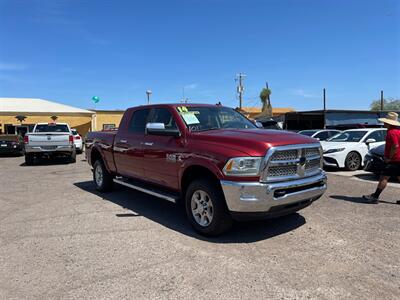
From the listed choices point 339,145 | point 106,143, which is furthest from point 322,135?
point 106,143

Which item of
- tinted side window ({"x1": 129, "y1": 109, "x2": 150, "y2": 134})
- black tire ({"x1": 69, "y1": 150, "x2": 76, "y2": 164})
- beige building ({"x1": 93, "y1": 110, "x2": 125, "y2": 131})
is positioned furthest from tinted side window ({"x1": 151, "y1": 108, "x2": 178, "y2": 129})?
beige building ({"x1": 93, "y1": 110, "x2": 125, "y2": 131})

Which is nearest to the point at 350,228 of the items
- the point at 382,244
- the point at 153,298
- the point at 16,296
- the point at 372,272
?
the point at 382,244

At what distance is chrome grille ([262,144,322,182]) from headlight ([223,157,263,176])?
105mm

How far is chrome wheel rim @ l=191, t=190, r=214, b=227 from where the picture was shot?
197 inches

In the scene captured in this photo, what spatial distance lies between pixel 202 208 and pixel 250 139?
1.21 meters

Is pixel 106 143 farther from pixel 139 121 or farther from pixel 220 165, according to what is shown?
pixel 220 165

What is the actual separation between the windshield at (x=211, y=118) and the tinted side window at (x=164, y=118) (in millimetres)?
215

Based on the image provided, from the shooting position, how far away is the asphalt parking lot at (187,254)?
11.7 feet

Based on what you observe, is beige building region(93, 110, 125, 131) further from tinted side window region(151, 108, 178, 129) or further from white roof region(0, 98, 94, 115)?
tinted side window region(151, 108, 178, 129)

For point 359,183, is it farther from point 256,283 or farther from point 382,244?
point 256,283

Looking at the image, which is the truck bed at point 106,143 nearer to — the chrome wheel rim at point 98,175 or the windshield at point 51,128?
the chrome wheel rim at point 98,175

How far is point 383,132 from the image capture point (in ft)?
42.3

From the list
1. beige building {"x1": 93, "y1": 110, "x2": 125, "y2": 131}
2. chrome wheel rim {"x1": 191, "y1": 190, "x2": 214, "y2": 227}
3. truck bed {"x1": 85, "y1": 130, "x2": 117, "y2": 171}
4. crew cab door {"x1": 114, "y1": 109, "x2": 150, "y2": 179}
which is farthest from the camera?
beige building {"x1": 93, "y1": 110, "x2": 125, "y2": 131}

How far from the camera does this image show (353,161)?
1229 cm
